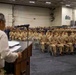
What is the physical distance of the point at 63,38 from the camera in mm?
7562

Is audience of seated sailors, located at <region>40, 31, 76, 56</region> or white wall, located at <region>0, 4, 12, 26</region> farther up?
white wall, located at <region>0, 4, 12, 26</region>

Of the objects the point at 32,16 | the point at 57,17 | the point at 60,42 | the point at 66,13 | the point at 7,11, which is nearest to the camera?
the point at 60,42

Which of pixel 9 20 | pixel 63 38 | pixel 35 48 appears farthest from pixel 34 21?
pixel 63 38

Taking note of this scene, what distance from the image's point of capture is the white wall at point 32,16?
20938 mm

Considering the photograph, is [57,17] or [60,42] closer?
[60,42]

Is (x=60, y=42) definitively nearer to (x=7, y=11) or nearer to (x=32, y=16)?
(x=7, y=11)

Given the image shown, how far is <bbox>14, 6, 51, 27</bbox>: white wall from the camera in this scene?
20.9m

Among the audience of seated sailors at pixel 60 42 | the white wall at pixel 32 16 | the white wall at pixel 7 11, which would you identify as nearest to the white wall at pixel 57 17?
the white wall at pixel 32 16

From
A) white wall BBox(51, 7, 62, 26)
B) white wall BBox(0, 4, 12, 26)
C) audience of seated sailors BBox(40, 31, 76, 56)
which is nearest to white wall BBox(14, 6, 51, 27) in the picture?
white wall BBox(0, 4, 12, 26)

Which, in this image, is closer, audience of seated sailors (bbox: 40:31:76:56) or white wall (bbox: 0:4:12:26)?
audience of seated sailors (bbox: 40:31:76:56)

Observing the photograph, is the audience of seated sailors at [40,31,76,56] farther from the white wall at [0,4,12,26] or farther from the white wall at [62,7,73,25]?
the white wall at [62,7,73,25]

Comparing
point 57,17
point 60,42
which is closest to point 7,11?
point 57,17

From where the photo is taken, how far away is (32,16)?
22.1 meters

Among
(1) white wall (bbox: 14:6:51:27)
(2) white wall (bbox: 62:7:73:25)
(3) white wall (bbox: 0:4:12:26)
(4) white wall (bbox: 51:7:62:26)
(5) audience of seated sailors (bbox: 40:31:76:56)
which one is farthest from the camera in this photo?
(4) white wall (bbox: 51:7:62:26)
